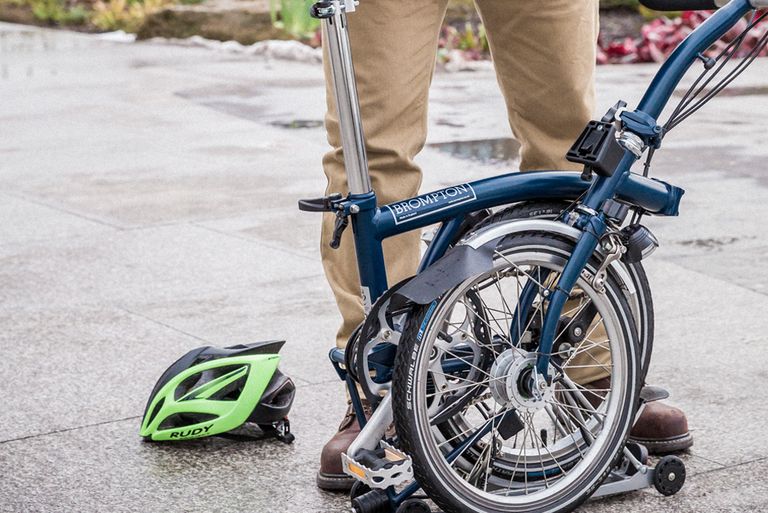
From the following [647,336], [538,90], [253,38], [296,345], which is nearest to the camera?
[647,336]

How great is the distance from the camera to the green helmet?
315 centimetres

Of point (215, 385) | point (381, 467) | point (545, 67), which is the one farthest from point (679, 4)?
point (215, 385)

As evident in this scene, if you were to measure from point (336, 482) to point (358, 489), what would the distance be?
19 cm

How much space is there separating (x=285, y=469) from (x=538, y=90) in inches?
44.0

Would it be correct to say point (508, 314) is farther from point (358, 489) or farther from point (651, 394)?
point (358, 489)

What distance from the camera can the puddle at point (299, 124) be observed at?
854cm

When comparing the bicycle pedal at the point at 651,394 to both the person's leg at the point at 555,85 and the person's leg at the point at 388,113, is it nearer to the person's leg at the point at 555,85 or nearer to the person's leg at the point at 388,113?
the person's leg at the point at 555,85

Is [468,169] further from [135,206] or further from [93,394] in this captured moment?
[93,394]

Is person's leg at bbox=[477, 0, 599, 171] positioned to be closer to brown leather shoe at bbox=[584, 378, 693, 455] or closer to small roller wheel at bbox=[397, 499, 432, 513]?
brown leather shoe at bbox=[584, 378, 693, 455]

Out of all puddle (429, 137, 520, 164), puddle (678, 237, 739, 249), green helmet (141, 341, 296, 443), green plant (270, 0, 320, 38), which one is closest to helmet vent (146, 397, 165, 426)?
green helmet (141, 341, 296, 443)

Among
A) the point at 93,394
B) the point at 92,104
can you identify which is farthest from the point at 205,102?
the point at 93,394

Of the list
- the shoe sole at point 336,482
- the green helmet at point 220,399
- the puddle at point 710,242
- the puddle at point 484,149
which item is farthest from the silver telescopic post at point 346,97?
the puddle at point 484,149

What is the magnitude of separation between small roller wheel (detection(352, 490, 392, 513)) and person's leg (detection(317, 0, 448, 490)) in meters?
0.30

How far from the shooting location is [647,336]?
9.07ft
